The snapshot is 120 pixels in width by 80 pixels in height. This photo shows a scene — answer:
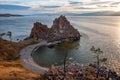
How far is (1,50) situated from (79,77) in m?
59.4

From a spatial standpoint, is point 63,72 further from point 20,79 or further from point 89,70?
point 20,79

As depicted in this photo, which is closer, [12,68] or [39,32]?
[12,68]

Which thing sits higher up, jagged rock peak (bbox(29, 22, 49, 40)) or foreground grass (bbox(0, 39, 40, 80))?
jagged rock peak (bbox(29, 22, 49, 40))

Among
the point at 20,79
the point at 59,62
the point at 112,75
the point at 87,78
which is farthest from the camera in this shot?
the point at 59,62

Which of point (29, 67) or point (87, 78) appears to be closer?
point (87, 78)

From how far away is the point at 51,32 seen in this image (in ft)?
645

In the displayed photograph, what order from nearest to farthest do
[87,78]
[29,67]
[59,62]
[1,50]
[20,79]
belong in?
[20,79], [87,78], [29,67], [59,62], [1,50]

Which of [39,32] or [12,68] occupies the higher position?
[39,32]

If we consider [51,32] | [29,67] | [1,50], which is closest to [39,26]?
[51,32]

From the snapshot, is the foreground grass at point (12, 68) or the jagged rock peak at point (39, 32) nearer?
the foreground grass at point (12, 68)

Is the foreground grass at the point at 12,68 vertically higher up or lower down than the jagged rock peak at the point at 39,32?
lower down

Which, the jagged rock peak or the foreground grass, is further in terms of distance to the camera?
the jagged rock peak

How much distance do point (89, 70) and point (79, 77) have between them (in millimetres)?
10058

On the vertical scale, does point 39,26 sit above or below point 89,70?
above
